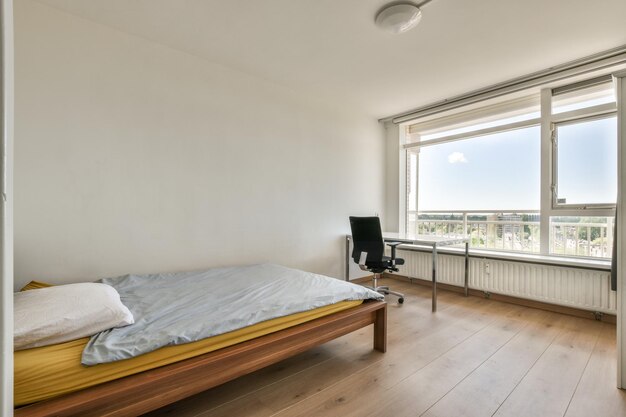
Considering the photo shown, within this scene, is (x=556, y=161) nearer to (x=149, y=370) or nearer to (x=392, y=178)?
(x=392, y=178)

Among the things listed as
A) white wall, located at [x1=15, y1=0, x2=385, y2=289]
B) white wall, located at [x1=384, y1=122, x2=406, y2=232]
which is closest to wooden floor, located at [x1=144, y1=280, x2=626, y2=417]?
white wall, located at [x1=15, y1=0, x2=385, y2=289]

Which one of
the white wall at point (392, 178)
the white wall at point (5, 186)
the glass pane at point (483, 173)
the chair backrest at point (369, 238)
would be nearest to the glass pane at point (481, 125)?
the glass pane at point (483, 173)

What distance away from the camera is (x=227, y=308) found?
1783mm

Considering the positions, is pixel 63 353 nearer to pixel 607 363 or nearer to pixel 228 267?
pixel 228 267

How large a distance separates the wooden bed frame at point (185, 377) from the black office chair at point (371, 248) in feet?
4.50

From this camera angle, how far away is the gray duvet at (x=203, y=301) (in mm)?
1349

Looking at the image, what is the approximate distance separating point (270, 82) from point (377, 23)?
4.91 feet

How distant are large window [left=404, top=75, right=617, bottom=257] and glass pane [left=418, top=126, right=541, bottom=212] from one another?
1cm

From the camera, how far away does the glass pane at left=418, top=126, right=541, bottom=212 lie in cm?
352

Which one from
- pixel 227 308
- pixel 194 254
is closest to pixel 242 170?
pixel 194 254

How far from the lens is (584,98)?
3188mm

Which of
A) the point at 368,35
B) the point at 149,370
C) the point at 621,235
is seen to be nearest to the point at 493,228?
the point at 621,235

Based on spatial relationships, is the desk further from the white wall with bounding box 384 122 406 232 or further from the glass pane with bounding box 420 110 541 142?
the glass pane with bounding box 420 110 541 142

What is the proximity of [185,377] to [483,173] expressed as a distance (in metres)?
4.10
